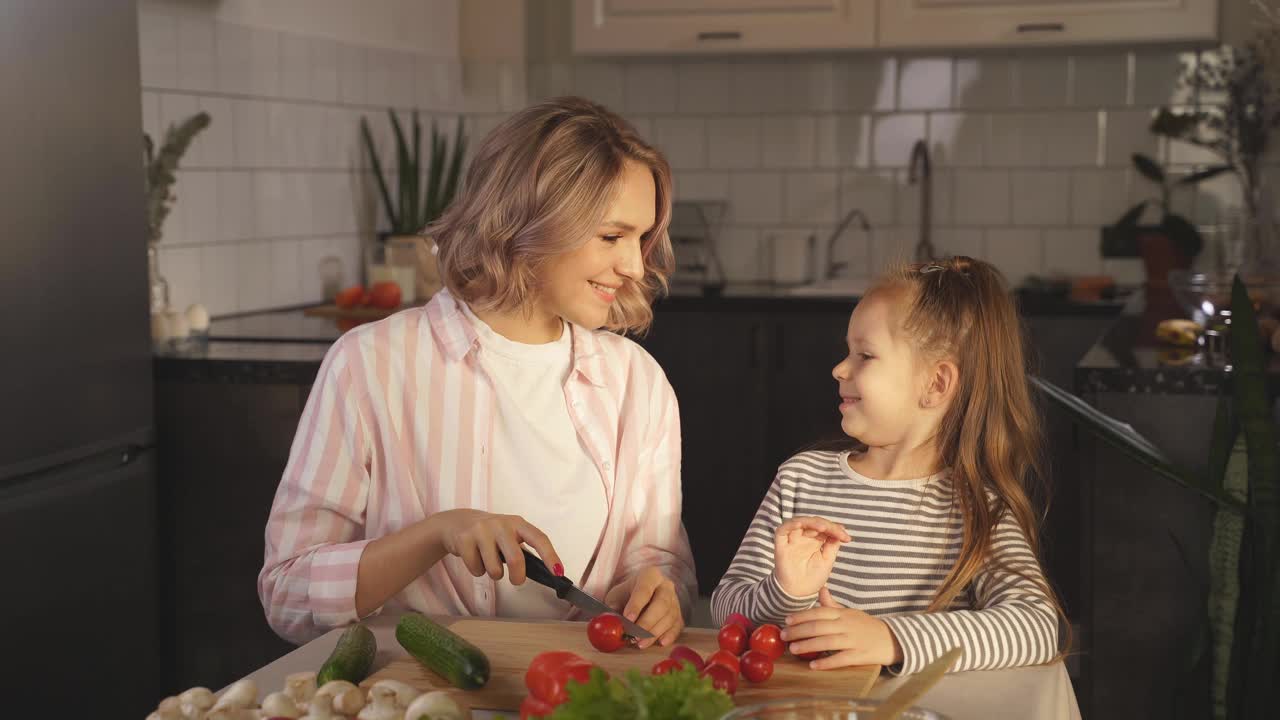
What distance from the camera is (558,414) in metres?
1.72

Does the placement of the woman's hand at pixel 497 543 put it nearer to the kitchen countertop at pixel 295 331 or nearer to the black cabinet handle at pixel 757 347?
the kitchen countertop at pixel 295 331

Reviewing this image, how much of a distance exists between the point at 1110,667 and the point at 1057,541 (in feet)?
4.26

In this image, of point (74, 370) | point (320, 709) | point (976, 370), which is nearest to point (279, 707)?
point (320, 709)

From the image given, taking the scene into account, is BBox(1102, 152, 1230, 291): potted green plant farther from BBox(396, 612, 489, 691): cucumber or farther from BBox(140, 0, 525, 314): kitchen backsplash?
BBox(396, 612, 489, 691): cucumber

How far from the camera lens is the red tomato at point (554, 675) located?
3.10 feet

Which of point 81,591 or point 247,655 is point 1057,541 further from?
point 81,591

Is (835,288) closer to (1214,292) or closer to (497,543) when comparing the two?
(1214,292)

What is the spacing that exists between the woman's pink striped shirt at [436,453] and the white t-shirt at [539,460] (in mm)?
13

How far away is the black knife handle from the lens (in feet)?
4.35

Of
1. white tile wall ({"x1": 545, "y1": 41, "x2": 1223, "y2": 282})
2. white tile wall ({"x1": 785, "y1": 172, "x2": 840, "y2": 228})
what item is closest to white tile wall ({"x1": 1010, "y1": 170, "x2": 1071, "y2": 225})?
white tile wall ({"x1": 545, "y1": 41, "x2": 1223, "y2": 282})

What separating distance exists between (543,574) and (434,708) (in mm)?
387

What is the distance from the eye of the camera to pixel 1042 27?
12.5 ft

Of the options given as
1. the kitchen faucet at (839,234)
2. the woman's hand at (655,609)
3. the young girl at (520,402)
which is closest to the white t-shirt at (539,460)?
the young girl at (520,402)

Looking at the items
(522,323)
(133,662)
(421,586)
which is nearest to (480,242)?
(522,323)
